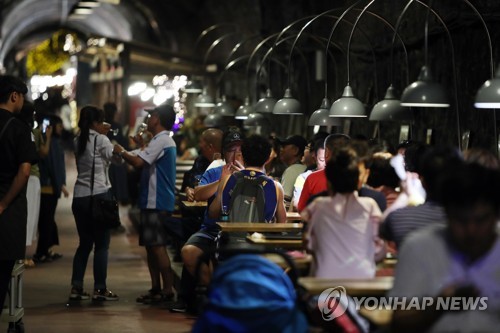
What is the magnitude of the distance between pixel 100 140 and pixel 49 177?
11.8 feet

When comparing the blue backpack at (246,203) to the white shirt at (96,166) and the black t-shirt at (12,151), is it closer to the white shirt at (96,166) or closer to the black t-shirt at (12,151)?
the black t-shirt at (12,151)

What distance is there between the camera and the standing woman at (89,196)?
1180 centimetres

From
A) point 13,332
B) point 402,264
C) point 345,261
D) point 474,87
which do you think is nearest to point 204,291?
point 345,261

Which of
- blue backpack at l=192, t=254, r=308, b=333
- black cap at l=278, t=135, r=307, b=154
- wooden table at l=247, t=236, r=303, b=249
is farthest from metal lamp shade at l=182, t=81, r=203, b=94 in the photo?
blue backpack at l=192, t=254, r=308, b=333

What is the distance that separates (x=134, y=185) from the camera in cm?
2286

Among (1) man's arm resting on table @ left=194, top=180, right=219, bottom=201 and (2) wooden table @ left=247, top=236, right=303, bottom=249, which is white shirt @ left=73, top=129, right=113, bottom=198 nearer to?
(1) man's arm resting on table @ left=194, top=180, right=219, bottom=201

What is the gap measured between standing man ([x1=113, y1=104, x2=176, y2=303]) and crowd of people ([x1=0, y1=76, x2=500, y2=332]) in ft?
0.04

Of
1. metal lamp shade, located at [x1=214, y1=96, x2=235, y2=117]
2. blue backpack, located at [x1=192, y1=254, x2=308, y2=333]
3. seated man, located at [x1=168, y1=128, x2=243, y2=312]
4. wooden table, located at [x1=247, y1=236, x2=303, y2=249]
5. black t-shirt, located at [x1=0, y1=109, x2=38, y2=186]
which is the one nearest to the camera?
blue backpack, located at [x1=192, y1=254, x2=308, y2=333]

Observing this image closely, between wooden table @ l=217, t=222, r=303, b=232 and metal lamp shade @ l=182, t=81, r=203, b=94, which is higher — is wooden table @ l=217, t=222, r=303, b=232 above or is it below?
below

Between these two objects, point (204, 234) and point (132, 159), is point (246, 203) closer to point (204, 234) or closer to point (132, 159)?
point (204, 234)

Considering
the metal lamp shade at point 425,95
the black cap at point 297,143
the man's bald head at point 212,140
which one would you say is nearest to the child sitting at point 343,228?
the metal lamp shade at point 425,95

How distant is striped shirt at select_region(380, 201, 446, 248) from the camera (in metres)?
6.69

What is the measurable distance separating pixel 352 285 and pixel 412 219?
0.62m

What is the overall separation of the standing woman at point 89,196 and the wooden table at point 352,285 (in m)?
5.65
